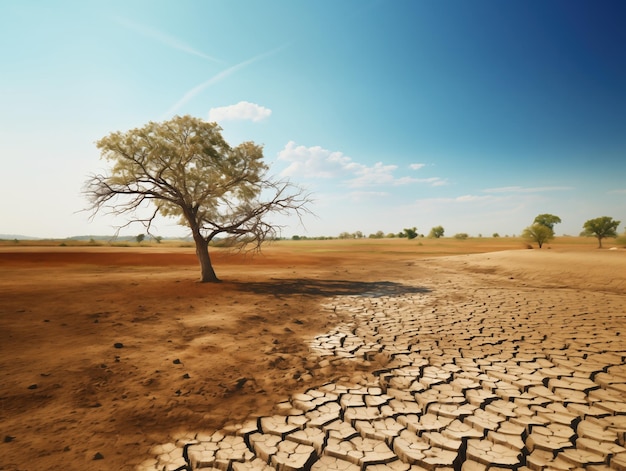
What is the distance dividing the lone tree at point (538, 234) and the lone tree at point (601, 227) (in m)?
5.23

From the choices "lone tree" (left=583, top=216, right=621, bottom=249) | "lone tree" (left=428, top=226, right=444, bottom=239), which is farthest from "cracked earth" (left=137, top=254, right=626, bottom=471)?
"lone tree" (left=428, top=226, right=444, bottom=239)

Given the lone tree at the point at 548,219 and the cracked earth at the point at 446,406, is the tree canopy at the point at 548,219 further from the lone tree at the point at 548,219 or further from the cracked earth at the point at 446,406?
the cracked earth at the point at 446,406

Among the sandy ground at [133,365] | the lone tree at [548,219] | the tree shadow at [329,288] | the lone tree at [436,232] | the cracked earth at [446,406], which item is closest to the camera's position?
the cracked earth at [446,406]

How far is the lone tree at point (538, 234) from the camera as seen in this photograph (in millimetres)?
33781

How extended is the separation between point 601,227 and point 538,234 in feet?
26.1

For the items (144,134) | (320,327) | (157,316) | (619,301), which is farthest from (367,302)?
(144,134)

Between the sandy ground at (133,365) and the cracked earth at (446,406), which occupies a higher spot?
the sandy ground at (133,365)

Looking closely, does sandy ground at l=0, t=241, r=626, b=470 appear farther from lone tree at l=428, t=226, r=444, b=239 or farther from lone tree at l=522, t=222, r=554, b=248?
lone tree at l=428, t=226, r=444, b=239

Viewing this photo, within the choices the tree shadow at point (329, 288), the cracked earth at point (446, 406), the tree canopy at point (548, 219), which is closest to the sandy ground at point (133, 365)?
the cracked earth at point (446, 406)

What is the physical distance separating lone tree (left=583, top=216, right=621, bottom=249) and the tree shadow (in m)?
36.7

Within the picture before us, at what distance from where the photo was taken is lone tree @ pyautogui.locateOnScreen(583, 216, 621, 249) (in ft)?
112

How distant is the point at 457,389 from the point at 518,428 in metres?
0.90

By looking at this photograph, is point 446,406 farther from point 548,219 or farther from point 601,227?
point 548,219

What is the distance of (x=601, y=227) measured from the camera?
3459 cm
